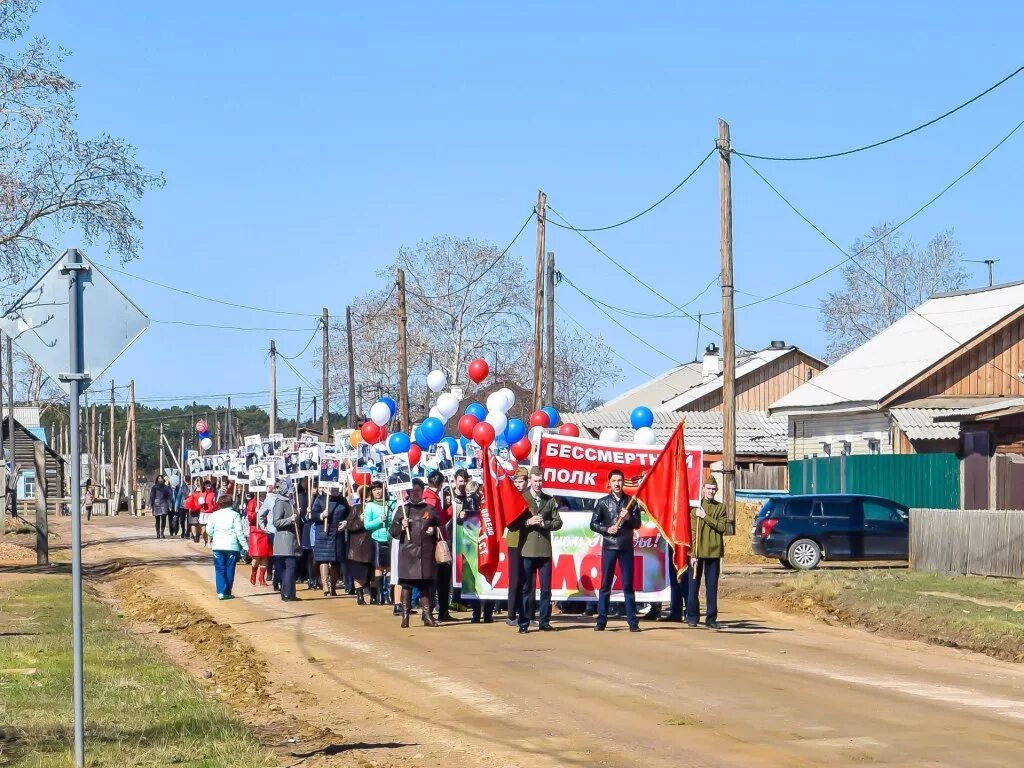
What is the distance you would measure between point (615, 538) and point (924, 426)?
2583 cm

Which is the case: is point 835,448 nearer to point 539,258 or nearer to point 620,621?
point 539,258

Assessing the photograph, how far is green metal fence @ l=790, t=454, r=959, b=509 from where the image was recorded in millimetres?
38156

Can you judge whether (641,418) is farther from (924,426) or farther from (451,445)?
(924,426)

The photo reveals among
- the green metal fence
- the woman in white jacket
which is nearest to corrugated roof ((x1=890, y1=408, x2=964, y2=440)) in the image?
the green metal fence

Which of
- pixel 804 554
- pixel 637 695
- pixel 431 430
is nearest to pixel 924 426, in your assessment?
pixel 804 554

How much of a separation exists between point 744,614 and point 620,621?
2405mm

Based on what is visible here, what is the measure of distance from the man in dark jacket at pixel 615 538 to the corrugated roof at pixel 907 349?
27.5 meters

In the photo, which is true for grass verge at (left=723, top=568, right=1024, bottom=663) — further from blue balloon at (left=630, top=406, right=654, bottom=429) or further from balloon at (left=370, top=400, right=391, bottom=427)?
balloon at (left=370, top=400, right=391, bottom=427)

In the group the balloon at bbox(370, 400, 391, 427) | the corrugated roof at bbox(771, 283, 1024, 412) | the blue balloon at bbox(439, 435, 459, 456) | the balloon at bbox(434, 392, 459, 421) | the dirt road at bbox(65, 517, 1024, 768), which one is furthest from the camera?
the corrugated roof at bbox(771, 283, 1024, 412)

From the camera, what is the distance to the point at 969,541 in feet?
86.0

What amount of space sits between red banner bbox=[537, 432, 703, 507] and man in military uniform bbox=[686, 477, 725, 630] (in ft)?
2.17

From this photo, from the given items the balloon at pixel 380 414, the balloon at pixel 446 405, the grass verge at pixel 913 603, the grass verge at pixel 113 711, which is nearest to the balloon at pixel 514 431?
the balloon at pixel 446 405

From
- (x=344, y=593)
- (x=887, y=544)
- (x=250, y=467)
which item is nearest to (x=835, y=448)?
(x=887, y=544)

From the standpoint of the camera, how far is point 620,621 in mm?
19719
